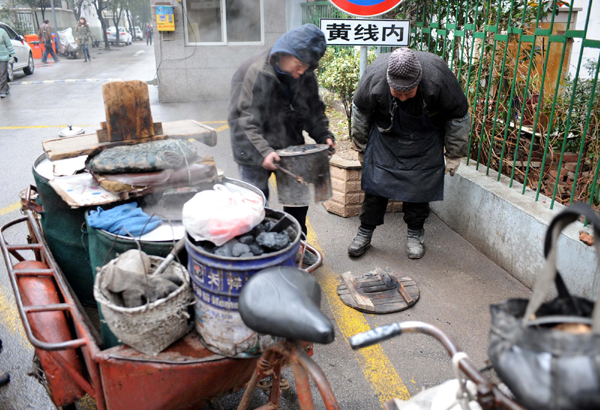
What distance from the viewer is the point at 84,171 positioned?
2.71 meters

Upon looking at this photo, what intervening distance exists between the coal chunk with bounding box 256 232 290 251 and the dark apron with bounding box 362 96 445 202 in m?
2.03

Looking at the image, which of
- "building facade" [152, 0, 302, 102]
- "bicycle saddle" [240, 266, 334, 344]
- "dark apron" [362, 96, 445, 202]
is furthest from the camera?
"building facade" [152, 0, 302, 102]

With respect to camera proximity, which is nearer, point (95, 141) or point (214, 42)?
point (95, 141)

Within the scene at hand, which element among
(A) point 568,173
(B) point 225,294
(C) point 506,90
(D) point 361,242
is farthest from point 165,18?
(B) point 225,294

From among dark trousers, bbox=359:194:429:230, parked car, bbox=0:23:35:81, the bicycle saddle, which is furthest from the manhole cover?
parked car, bbox=0:23:35:81

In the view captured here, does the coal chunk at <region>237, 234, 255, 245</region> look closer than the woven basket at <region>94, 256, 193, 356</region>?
No

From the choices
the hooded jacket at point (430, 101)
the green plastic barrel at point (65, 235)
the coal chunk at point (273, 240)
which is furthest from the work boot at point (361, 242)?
the coal chunk at point (273, 240)

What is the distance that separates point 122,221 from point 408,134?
7.66 feet

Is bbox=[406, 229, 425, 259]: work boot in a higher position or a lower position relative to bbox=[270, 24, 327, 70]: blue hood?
lower

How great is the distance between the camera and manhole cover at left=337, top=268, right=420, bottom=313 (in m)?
3.38

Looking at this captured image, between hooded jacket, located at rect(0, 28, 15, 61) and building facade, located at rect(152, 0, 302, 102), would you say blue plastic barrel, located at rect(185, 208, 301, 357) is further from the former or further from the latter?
hooded jacket, located at rect(0, 28, 15, 61)

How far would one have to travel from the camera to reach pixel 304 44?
9.82ft

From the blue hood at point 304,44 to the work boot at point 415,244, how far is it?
1819 mm

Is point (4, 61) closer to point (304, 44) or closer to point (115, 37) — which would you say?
point (304, 44)
